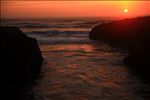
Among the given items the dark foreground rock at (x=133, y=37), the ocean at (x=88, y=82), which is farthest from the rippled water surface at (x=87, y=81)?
the dark foreground rock at (x=133, y=37)

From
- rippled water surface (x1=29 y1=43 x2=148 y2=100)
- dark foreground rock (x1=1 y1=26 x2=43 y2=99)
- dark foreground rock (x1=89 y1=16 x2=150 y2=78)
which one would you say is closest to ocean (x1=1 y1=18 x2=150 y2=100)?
rippled water surface (x1=29 y1=43 x2=148 y2=100)

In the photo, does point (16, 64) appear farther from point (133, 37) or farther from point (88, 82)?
point (133, 37)

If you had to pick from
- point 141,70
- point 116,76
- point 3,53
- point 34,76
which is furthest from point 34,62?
point 141,70

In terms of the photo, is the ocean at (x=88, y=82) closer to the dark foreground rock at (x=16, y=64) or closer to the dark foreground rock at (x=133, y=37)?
the dark foreground rock at (x=16, y=64)

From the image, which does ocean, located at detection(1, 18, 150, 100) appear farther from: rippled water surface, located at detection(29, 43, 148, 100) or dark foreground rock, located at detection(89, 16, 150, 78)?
dark foreground rock, located at detection(89, 16, 150, 78)

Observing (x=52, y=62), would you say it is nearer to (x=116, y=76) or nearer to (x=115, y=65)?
A: (x=115, y=65)

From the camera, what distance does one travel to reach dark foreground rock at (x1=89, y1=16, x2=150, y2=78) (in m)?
21.0

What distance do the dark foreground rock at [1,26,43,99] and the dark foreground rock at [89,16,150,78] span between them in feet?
24.8

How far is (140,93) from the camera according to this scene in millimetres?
14977

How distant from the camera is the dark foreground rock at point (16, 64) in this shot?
1575 cm

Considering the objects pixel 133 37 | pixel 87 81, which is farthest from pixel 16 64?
pixel 133 37

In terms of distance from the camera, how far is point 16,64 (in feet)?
56.0

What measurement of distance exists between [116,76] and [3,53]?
7.43 m

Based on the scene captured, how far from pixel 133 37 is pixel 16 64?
2227 centimetres
